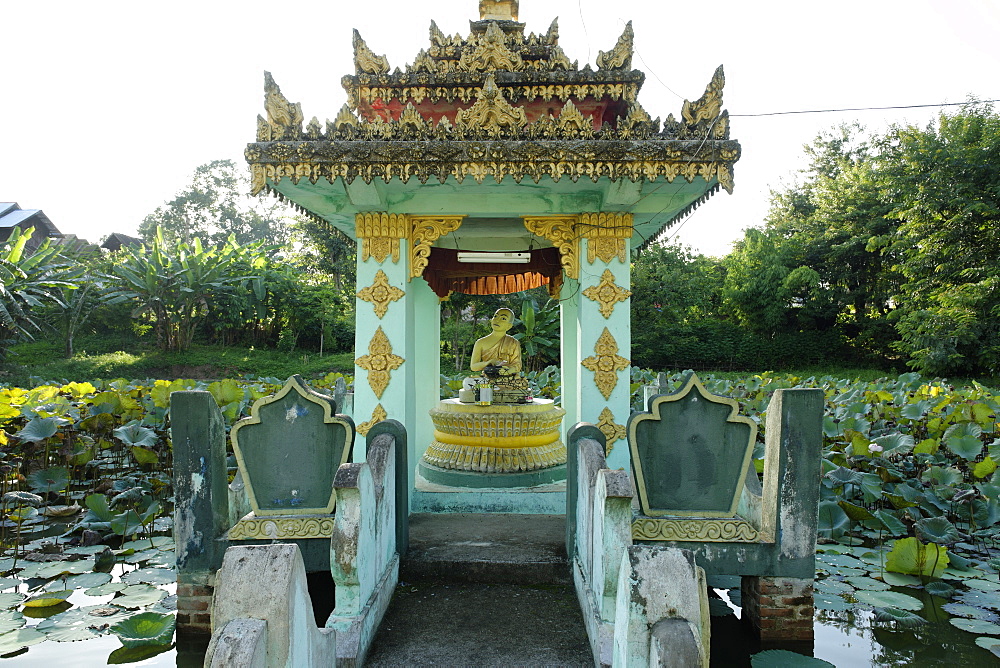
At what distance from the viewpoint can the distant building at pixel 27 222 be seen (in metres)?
34.5

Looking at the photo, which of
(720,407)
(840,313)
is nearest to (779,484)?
(720,407)

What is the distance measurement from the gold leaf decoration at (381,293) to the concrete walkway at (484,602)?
2.23 metres

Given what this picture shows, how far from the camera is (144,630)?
4.24 m

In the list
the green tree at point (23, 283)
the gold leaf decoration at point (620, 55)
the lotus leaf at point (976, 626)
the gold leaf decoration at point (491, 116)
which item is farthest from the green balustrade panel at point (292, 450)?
the green tree at point (23, 283)

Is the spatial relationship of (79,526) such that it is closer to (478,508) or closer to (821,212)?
(478,508)

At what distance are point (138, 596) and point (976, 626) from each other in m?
6.47

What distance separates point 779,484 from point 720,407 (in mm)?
649

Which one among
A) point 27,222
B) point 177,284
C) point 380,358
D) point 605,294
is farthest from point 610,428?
point 27,222

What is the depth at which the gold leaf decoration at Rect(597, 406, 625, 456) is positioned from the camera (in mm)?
6352

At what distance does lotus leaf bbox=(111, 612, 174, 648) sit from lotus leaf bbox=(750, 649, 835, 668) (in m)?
4.03

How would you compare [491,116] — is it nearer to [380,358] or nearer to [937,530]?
[380,358]

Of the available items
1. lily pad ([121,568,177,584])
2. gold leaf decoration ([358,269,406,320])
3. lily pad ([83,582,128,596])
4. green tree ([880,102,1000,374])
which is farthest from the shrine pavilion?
green tree ([880,102,1000,374])

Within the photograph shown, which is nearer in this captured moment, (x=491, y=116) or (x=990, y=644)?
(x=990, y=644)

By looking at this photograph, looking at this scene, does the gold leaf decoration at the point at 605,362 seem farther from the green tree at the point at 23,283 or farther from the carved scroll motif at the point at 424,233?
the green tree at the point at 23,283
